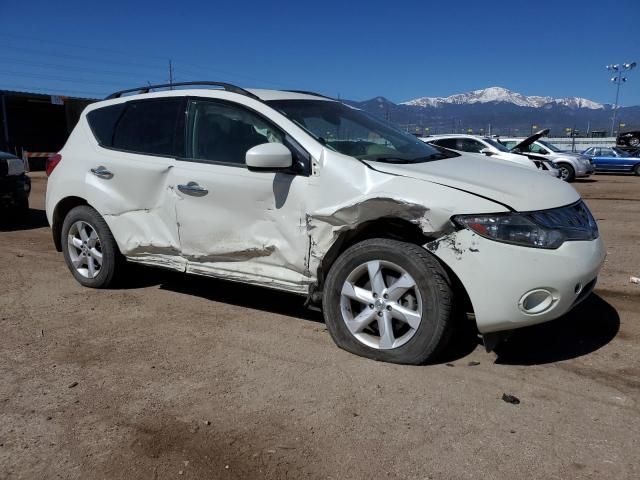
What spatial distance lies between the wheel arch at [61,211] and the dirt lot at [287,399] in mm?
915

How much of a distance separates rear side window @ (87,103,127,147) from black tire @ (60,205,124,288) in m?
0.64

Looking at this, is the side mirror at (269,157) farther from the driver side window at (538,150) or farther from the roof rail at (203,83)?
the driver side window at (538,150)

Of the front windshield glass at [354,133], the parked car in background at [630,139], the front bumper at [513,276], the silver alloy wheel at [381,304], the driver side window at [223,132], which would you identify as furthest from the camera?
the parked car in background at [630,139]

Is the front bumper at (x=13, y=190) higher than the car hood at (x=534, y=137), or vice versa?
the car hood at (x=534, y=137)

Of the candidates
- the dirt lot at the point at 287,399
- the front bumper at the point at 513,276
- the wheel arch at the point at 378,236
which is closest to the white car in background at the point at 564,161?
the dirt lot at the point at 287,399

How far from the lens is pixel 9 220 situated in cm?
955

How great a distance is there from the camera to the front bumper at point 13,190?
28.6ft

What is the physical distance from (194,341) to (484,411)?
80.9 inches

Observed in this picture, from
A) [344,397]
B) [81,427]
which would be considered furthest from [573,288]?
[81,427]

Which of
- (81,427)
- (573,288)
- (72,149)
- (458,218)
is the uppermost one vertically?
(72,149)

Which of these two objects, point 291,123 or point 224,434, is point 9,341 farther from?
point 291,123

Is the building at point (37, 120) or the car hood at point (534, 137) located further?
the building at point (37, 120)

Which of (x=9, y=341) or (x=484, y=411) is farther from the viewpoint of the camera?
(x=9, y=341)

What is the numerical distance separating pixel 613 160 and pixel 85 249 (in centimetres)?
2640
